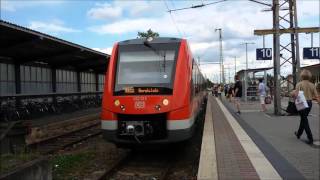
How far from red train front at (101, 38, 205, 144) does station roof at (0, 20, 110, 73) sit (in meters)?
7.76

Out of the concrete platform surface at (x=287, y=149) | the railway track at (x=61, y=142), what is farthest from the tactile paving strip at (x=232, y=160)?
the railway track at (x=61, y=142)

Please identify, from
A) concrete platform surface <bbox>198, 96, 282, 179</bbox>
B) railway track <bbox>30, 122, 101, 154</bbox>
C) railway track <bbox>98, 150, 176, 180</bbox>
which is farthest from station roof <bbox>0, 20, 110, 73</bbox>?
concrete platform surface <bbox>198, 96, 282, 179</bbox>

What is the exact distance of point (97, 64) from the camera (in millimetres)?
36062

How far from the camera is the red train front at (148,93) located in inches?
404

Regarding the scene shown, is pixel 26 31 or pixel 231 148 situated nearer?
pixel 231 148

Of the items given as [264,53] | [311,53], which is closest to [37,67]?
[264,53]

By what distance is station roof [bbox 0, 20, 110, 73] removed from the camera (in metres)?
19.8

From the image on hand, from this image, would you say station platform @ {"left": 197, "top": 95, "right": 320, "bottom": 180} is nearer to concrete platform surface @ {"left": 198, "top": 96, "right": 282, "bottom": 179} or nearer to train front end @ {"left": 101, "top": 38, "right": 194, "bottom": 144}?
concrete platform surface @ {"left": 198, "top": 96, "right": 282, "bottom": 179}

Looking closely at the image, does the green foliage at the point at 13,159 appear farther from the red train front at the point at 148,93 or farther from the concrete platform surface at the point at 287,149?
the concrete platform surface at the point at 287,149

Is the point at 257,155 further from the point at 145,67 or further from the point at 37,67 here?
the point at 37,67

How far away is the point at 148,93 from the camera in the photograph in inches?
414

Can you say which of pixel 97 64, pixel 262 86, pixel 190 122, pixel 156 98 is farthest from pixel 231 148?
pixel 97 64

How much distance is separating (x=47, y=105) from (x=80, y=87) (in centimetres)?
1035

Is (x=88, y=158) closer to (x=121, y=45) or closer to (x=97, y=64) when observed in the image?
(x=121, y=45)
